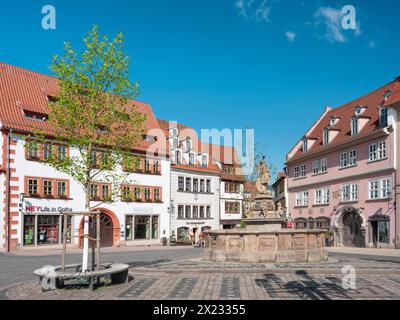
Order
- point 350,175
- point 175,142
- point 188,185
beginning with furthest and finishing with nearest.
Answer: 1. point 175,142
2. point 188,185
3. point 350,175

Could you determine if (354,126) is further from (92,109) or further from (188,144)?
(92,109)

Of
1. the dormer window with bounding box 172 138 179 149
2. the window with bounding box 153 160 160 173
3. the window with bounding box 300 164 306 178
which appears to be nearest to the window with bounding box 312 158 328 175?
the window with bounding box 300 164 306 178

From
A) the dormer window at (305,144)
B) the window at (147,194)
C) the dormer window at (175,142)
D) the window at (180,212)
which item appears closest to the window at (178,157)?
the dormer window at (175,142)

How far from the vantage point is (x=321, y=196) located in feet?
147

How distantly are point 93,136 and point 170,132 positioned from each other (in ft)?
110

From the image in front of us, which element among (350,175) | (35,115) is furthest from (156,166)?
(350,175)

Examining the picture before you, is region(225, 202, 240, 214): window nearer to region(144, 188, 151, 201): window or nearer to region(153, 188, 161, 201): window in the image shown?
region(153, 188, 161, 201): window

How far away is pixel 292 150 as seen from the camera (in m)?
52.5

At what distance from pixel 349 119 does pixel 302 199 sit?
10192 mm

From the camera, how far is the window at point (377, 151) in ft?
117

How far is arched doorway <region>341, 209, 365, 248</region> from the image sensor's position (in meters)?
38.3

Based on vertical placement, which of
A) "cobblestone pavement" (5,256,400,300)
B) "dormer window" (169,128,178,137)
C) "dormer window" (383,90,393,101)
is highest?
"dormer window" (383,90,393,101)

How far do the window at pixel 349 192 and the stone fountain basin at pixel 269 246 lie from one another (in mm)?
21301

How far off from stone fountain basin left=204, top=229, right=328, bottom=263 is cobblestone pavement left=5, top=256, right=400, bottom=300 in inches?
83.8
